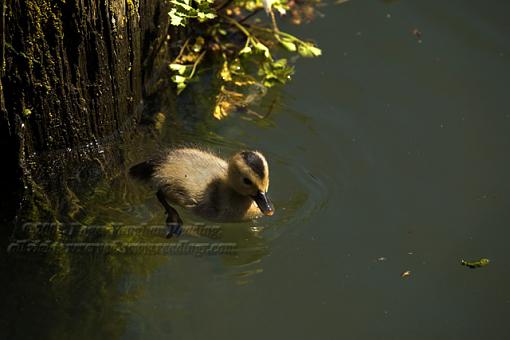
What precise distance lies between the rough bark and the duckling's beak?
3.19 ft

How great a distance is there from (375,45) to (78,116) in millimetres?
2710

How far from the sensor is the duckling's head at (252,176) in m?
4.43

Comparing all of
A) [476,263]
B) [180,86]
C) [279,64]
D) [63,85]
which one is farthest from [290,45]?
[476,263]

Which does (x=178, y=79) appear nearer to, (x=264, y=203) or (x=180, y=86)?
(x=180, y=86)

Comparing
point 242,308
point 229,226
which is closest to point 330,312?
point 242,308

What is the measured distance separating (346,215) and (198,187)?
37.1 inches

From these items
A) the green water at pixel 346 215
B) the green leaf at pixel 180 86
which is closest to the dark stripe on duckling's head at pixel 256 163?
the green water at pixel 346 215

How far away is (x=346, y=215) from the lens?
Result: 470cm

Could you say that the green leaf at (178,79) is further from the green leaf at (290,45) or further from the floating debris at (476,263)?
the floating debris at (476,263)

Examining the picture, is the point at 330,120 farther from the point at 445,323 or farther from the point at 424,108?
the point at 445,323

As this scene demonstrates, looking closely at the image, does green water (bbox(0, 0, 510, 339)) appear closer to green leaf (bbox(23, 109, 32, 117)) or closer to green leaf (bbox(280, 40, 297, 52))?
green leaf (bbox(280, 40, 297, 52))

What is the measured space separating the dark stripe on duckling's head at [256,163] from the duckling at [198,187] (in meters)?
0.14

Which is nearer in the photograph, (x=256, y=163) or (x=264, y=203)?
(x=256, y=163)

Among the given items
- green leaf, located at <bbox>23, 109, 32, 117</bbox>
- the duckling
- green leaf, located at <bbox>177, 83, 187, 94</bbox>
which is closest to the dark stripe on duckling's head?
the duckling
